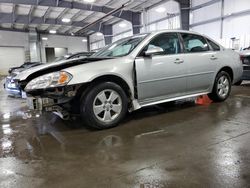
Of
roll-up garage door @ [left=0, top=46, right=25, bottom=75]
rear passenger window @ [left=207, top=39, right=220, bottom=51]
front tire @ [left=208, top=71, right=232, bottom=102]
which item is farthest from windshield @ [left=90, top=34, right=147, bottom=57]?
roll-up garage door @ [left=0, top=46, right=25, bottom=75]

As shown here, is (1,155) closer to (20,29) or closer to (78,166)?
(78,166)

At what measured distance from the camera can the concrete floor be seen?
6.14 ft

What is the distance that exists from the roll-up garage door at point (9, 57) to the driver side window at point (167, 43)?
20.7 m

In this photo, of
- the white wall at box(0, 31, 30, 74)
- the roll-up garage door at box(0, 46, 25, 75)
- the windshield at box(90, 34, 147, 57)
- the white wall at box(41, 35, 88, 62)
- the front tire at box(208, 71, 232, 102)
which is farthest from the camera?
the white wall at box(41, 35, 88, 62)

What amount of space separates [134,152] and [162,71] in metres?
1.48

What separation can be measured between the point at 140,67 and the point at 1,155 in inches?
77.6

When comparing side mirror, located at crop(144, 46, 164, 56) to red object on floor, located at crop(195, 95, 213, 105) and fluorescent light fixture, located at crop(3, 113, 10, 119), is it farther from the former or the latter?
fluorescent light fixture, located at crop(3, 113, 10, 119)

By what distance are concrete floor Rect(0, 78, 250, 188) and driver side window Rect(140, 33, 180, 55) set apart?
1.03 m

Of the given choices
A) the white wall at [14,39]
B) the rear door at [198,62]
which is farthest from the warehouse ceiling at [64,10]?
the rear door at [198,62]

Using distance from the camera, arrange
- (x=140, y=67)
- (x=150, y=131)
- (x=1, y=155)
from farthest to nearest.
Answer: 1. (x=140, y=67)
2. (x=150, y=131)
3. (x=1, y=155)

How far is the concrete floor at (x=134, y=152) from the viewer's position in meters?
1.87

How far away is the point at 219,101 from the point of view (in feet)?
14.9

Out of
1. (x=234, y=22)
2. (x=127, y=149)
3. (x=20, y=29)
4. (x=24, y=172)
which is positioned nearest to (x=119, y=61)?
(x=127, y=149)

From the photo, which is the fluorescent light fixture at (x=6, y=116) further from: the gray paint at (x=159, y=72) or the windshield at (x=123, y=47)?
the windshield at (x=123, y=47)
